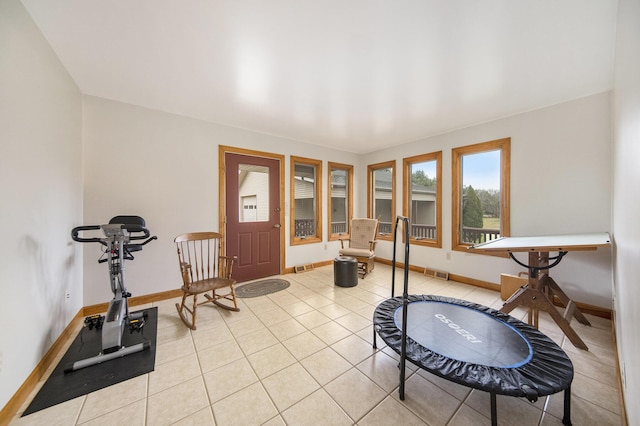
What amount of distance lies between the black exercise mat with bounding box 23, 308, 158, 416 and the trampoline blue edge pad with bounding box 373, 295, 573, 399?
78.0 inches

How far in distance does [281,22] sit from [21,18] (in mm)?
1692

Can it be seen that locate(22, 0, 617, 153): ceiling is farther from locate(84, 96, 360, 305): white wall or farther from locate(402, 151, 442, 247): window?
locate(402, 151, 442, 247): window

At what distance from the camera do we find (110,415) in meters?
1.40

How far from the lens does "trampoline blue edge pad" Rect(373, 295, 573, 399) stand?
124cm

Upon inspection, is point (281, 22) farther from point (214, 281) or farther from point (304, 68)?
point (214, 281)

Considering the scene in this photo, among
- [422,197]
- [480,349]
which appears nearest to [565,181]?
[422,197]

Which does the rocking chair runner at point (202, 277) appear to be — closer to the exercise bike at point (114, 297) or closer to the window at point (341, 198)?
the exercise bike at point (114, 297)

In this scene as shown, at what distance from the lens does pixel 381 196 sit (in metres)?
5.37

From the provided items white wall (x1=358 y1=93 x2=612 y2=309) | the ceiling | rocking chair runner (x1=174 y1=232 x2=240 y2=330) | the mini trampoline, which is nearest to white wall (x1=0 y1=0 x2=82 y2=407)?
the ceiling

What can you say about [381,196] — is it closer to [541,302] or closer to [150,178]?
[541,302]

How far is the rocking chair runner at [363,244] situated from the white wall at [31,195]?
3.55 m

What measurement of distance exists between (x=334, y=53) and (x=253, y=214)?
9.11ft

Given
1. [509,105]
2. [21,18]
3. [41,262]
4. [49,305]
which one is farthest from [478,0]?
[49,305]

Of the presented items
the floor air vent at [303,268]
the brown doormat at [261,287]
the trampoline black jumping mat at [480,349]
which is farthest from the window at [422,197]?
the brown doormat at [261,287]
